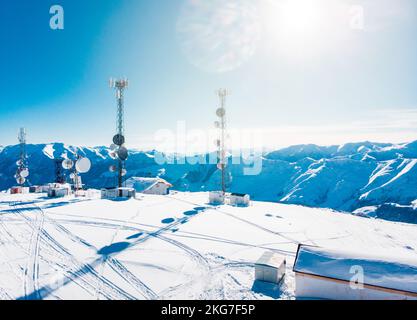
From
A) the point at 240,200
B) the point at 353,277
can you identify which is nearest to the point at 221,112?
the point at 240,200

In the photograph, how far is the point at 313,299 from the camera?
36.4 feet

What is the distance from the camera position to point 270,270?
12.6 meters

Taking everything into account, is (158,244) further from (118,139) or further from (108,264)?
(118,139)

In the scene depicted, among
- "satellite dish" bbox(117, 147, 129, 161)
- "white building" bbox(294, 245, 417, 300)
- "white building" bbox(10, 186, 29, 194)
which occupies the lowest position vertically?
"white building" bbox(10, 186, 29, 194)

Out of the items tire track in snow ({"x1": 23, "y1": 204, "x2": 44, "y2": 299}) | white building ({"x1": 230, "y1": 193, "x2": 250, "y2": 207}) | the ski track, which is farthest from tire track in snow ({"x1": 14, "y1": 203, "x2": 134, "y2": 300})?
white building ({"x1": 230, "y1": 193, "x2": 250, "y2": 207})

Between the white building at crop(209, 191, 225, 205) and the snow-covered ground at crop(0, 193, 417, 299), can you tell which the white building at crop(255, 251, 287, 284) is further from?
the white building at crop(209, 191, 225, 205)

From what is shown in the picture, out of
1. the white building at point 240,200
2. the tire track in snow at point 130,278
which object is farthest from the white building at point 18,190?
the white building at point 240,200

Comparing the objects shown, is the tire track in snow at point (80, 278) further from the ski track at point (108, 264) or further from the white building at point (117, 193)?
the white building at point (117, 193)

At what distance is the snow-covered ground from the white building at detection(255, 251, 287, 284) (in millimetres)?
377

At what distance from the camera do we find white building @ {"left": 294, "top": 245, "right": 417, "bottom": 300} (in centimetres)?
1012

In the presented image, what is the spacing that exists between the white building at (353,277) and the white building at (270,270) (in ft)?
4.02

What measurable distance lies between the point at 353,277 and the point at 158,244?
12232 millimetres
